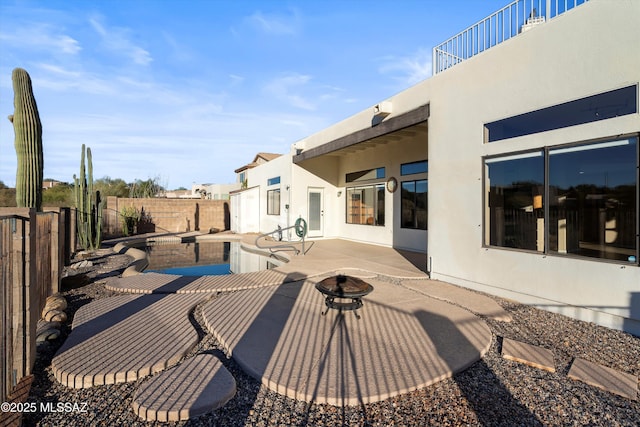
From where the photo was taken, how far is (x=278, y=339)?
11.6ft

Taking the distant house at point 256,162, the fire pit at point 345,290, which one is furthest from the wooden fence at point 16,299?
the distant house at point 256,162

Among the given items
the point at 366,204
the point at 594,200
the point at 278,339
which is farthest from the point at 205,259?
the point at 594,200

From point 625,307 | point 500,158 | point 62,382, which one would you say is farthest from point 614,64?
point 62,382

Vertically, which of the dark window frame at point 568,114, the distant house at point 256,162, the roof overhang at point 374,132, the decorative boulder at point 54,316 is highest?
the distant house at point 256,162

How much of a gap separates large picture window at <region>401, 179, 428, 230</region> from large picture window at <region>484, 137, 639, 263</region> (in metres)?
4.30

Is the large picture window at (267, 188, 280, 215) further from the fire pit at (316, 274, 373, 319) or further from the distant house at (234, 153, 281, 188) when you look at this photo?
the distant house at (234, 153, 281, 188)

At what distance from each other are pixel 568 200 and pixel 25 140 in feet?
36.1

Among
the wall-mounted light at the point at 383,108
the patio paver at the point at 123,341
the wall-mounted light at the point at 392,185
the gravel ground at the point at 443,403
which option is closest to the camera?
the gravel ground at the point at 443,403

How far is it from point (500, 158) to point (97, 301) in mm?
6661

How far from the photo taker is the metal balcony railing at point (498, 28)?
5000 millimetres

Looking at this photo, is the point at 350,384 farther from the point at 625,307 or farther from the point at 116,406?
the point at 625,307

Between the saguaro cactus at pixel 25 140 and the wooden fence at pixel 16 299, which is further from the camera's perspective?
the saguaro cactus at pixel 25 140

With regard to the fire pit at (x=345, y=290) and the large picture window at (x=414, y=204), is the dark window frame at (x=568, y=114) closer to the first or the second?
the fire pit at (x=345, y=290)

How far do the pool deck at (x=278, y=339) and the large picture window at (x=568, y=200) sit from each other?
4.03ft
